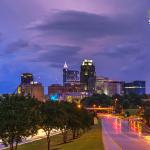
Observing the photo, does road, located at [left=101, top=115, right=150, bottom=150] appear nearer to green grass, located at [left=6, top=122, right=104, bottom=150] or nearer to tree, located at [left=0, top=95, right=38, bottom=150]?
green grass, located at [left=6, top=122, right=104, bottom=150]

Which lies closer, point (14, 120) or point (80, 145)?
point (14, 120)

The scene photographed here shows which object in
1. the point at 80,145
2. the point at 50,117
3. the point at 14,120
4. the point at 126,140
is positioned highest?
the point at 50,117

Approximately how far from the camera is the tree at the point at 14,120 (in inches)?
1599

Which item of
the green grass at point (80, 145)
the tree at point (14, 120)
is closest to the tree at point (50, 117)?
the green grass at point (80, 145)

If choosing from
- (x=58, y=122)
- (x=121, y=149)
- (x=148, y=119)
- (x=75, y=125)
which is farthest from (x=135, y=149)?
(x=148, y=119)

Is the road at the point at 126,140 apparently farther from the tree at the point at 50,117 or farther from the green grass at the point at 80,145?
the tree at the point at 50,117

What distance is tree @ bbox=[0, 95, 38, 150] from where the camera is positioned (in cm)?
4062

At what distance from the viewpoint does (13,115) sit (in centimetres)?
4106

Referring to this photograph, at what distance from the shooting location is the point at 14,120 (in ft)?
134

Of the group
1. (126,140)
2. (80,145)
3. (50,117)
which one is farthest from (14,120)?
(126,140)

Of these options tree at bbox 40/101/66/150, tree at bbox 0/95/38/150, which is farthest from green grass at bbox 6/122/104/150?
tree at bbox 0/95/38/150

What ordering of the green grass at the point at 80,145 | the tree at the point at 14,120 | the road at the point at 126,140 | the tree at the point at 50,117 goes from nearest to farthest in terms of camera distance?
the tree at the point at 14,120 → the road at the point at 126,140 → the green grass at the point at 80,145 → the tree at the point at 50,117

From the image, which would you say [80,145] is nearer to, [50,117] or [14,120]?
[50,117]

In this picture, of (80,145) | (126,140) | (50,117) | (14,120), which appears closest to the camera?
(14,120)
